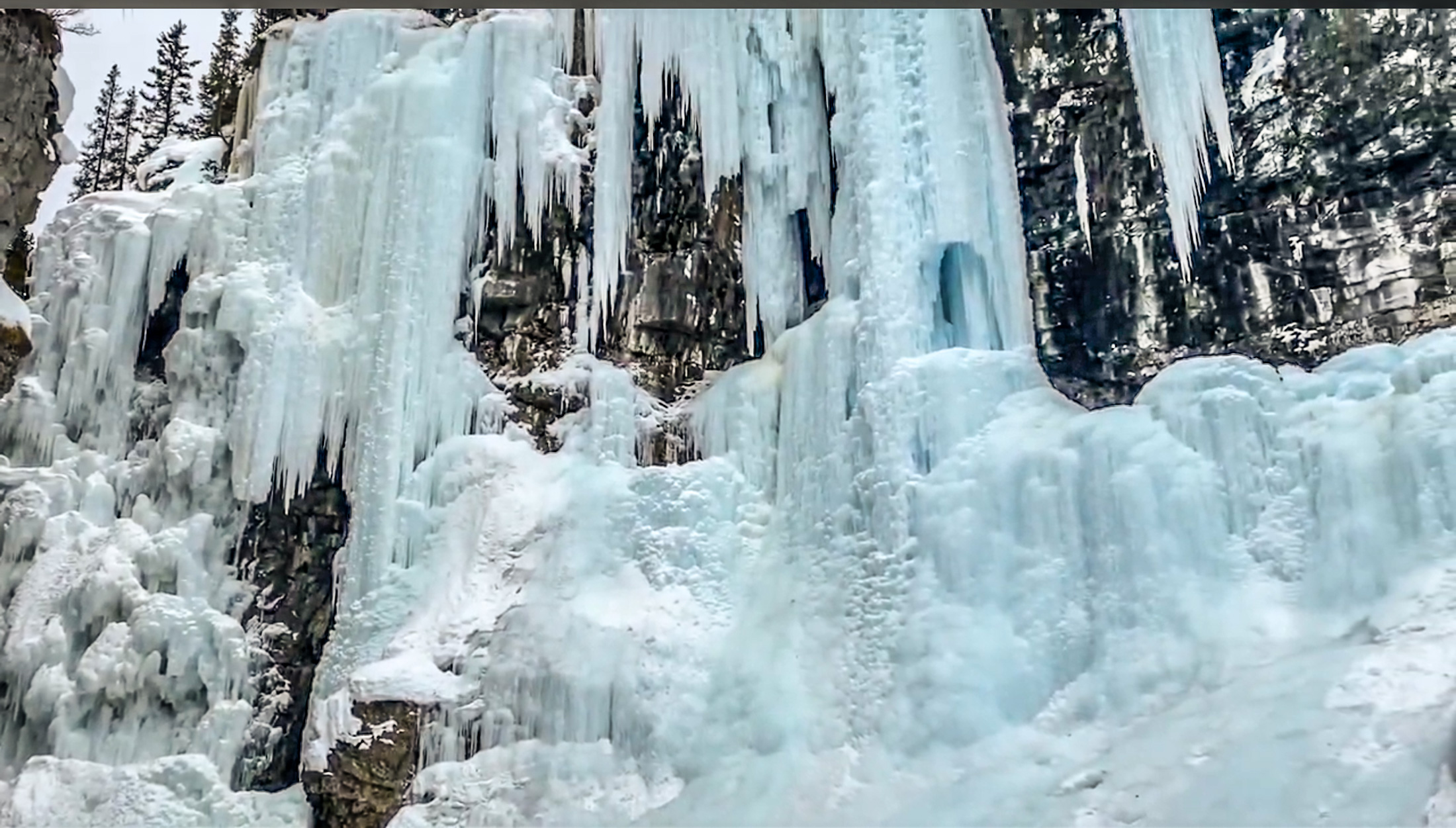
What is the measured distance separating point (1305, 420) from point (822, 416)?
9.63 ft

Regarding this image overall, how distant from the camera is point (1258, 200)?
7.80 metres

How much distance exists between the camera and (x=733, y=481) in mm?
8312

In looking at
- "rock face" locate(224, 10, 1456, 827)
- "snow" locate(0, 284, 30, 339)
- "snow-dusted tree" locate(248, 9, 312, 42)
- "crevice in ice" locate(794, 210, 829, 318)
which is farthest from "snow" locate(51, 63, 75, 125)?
"crevice in ice" locate(794, 210, 829, 318)

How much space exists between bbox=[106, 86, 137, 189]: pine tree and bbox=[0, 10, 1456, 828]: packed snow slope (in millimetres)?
7282

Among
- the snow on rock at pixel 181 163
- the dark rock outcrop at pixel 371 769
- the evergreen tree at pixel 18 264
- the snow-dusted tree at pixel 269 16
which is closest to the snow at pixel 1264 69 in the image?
the snow-dusted tree at pixel 269 16

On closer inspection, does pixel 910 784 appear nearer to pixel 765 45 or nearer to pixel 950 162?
pixel 950 162

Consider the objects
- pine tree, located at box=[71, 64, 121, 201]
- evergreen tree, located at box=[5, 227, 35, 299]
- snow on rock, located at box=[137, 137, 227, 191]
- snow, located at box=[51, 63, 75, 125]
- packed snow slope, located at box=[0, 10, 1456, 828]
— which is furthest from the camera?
pine tree, located at box=[71, 64, 121, 201]

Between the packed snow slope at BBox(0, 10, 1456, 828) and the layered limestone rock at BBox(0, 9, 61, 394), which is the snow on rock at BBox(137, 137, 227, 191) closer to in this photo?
the packed snow slope at BBox(0, 10, 1456, 828)

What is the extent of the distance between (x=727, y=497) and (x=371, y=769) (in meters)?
2.83

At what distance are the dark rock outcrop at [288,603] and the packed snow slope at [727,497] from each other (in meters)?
0.13

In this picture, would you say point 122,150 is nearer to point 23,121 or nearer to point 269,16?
point 269,16

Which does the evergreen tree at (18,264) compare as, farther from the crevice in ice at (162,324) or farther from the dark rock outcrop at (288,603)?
the dark rock outcrop at (288,603)

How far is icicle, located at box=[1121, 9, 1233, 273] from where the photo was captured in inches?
312

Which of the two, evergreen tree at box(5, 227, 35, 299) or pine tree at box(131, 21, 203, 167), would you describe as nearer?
evergreen tree at box(5, 227, 35, 299)
